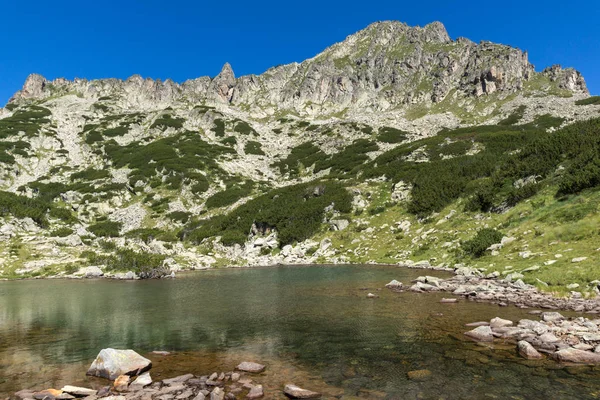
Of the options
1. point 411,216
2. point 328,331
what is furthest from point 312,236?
point 328,331

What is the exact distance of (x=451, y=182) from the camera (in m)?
52.2

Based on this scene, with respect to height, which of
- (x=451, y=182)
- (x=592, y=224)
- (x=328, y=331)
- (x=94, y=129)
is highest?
(x=94, y=129)

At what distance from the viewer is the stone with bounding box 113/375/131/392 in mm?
10174

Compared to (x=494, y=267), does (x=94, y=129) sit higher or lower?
higher

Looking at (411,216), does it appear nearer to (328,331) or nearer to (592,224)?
(592,224)

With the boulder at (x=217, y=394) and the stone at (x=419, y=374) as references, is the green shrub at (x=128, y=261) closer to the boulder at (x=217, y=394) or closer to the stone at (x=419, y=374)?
the boulder at (x=217, y=394)

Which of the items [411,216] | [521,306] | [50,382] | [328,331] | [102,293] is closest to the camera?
[50,382]

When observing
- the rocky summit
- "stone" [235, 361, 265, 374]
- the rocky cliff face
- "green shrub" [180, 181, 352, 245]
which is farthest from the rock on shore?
the rocky cliff face

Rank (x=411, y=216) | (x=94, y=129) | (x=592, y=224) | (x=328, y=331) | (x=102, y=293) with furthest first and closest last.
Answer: (x=94, y=129)
(x=411, y=216)
(x=102, y=293)
(x=592, y=224)
(x=328, y=331)

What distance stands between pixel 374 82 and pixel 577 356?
17417 cm

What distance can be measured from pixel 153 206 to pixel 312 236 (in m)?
44.5

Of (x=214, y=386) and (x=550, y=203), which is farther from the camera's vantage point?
(x=550, y=203)

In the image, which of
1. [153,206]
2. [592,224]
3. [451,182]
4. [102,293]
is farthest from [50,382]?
[153,206]

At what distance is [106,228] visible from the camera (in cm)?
7419
